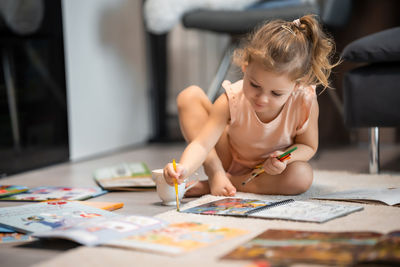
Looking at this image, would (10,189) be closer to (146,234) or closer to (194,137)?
(194,137)

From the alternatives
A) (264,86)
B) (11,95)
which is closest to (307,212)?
(264,86)

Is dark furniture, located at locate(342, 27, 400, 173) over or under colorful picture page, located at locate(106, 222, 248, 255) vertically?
over

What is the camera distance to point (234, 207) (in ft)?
3.70

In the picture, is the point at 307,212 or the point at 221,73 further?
the point at 221,73

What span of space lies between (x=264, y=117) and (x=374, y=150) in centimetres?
46

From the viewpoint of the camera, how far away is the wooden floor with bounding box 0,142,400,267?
3.05 ft

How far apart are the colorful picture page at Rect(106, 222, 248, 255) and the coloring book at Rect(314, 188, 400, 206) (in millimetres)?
366

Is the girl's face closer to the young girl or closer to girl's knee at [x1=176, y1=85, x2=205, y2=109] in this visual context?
the young girl

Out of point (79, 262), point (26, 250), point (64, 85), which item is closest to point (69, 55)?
point (64, 85)

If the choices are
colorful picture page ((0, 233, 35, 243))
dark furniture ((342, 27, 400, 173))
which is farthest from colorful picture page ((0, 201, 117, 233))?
dark furniture ((342, 27, 400, 173))

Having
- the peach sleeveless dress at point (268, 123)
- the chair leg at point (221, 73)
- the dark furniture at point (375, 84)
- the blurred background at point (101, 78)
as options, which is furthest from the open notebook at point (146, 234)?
the chair leg at point (221, 73)

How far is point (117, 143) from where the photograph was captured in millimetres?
2459

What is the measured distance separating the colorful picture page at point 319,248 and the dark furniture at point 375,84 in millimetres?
741

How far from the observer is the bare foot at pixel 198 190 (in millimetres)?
1351
